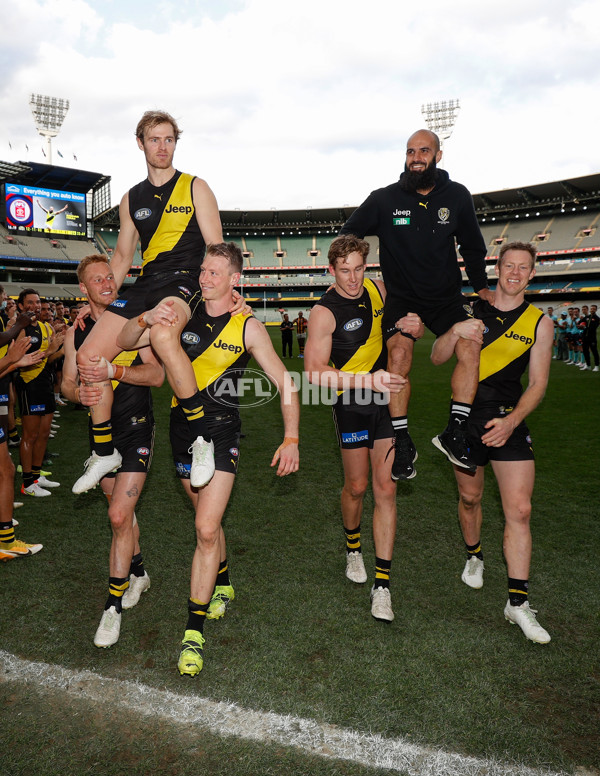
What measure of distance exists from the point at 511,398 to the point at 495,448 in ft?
1.44

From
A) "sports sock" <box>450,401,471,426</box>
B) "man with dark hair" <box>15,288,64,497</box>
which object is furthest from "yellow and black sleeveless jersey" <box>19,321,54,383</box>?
"sports sock" <box>450,401,471,426</box>

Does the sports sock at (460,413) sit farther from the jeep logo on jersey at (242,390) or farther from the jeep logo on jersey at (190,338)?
the jeep logo on jersey at (190,338)

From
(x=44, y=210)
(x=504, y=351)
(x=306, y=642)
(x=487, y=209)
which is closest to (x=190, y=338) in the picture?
(x=306, y=642)

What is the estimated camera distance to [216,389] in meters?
3.82

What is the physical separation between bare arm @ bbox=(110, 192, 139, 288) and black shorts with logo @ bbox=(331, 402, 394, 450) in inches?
83.8

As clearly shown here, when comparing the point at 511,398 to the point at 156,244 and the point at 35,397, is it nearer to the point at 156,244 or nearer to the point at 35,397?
the point at 156,244

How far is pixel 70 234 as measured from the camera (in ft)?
178

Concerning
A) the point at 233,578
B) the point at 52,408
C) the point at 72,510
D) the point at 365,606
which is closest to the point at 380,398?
the point at 365,606

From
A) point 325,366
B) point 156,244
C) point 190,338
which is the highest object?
point 156,244

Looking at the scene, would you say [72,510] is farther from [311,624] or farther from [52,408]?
[311,624]

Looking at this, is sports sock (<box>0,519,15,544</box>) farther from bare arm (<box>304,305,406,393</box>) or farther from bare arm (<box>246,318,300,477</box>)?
bare arm (<box>304,305,406,393</box>)

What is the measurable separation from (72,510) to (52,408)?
1.95 m

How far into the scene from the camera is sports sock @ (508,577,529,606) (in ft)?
12.3

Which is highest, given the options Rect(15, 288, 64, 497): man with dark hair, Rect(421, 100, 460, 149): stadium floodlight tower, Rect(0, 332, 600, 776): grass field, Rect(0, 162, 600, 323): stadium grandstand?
Rect(421, 100, 460, 149): stadium floodlight tower
